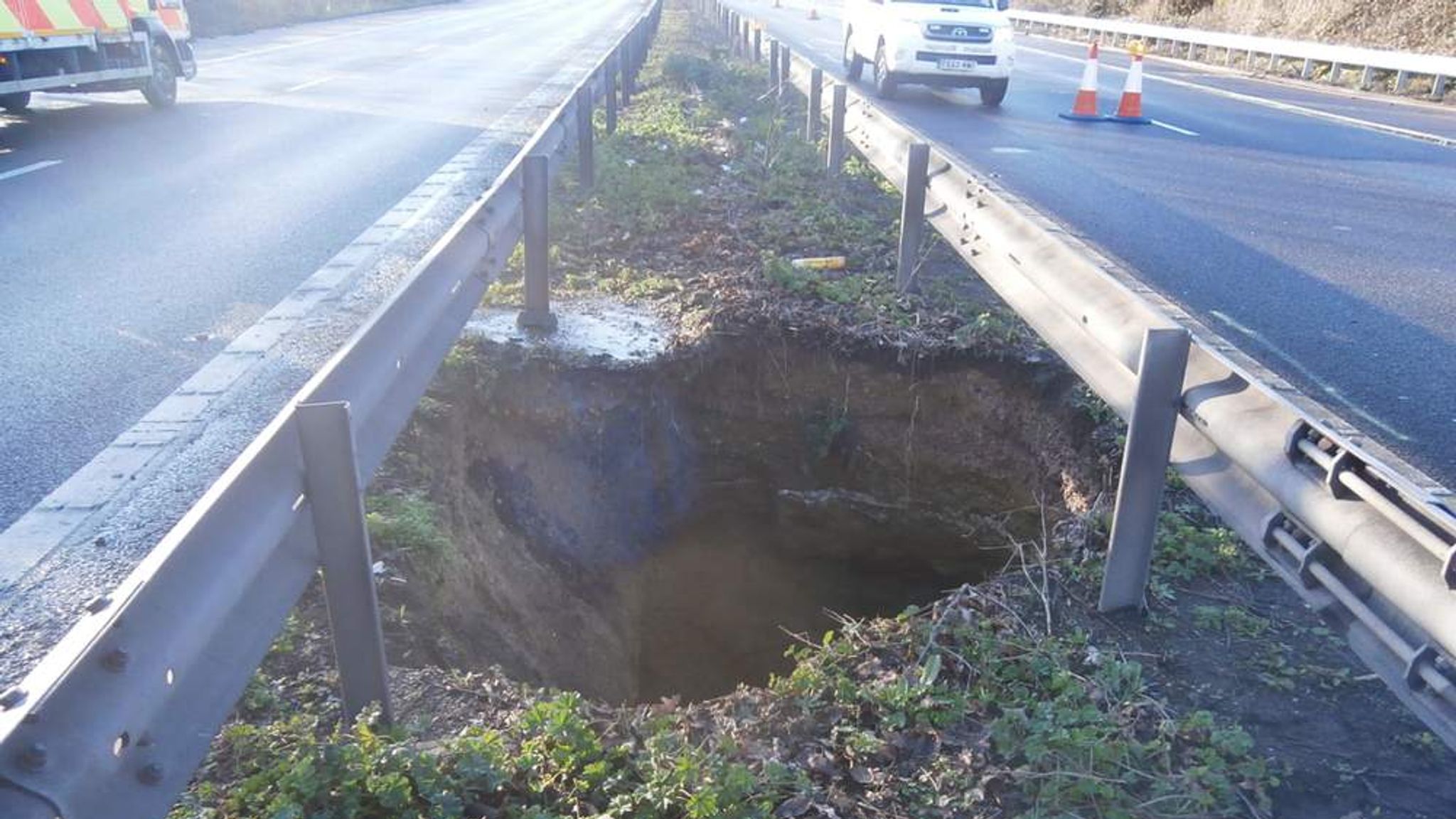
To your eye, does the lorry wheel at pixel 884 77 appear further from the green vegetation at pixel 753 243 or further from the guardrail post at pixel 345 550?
the guardrail post at pixel 345 550

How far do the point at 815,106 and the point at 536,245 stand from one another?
18.9 feet

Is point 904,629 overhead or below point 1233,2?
below

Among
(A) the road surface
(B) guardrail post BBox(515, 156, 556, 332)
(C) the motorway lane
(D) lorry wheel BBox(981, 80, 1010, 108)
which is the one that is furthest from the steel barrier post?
(D) lorry wheel BBox(981, 80, 1010, 108)

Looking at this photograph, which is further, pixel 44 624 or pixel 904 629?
pixel 904 629

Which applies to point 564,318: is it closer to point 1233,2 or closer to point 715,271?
point 715,271

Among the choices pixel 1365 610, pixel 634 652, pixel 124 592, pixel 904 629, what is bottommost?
pixel 634 652

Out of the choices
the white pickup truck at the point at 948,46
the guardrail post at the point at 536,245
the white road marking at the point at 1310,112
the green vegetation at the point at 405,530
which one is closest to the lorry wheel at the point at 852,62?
the white pickup truck at the point at 948,46

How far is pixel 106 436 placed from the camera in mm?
4750

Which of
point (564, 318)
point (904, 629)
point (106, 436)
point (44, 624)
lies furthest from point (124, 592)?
point (564, 318)

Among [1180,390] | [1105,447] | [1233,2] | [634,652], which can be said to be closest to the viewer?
[1180,390]

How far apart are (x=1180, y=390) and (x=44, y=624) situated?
341 centimetres

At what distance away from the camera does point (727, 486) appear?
7.09 meters

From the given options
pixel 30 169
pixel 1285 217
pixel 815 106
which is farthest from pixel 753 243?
pixel 30 169

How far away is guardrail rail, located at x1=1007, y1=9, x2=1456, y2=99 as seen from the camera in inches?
755
